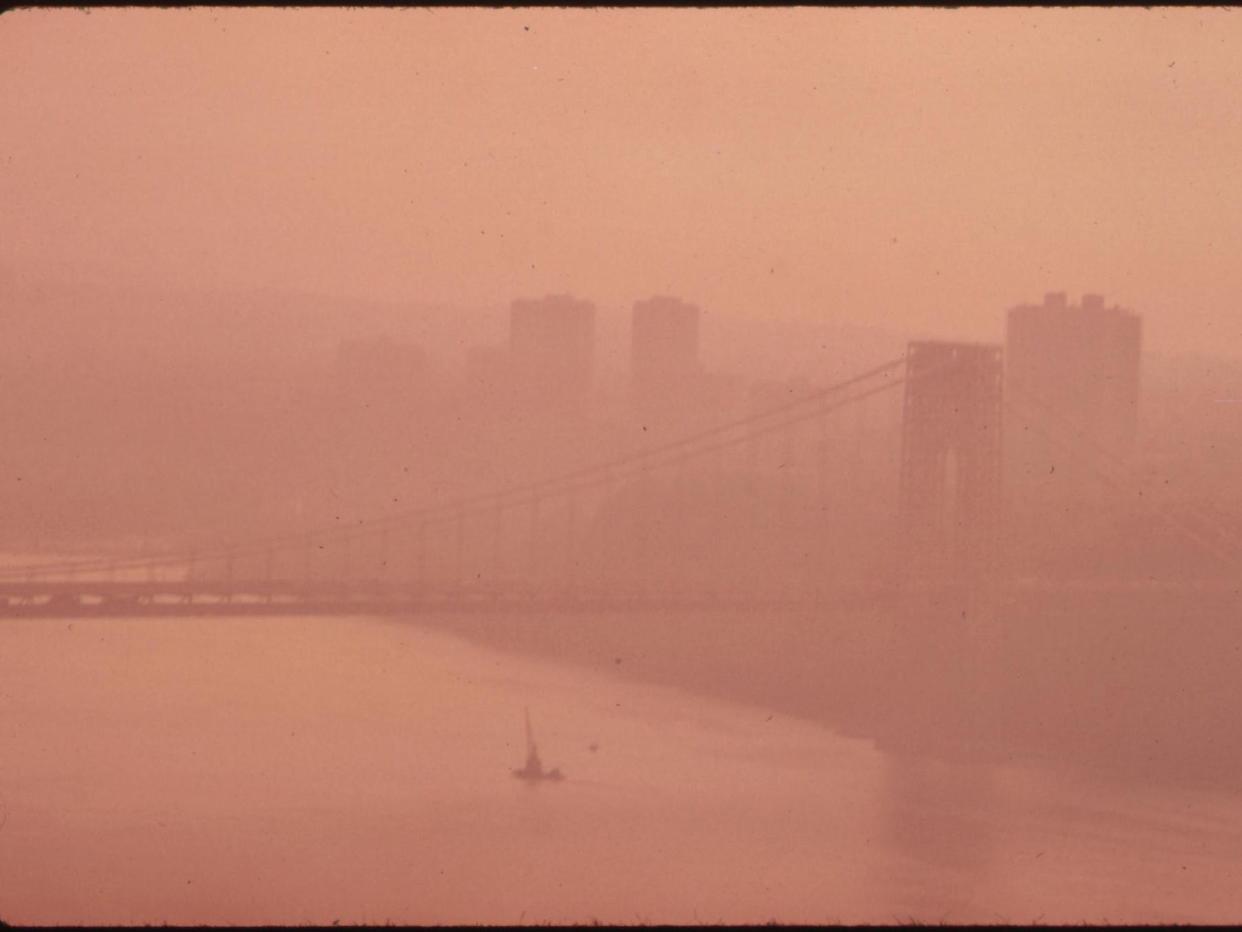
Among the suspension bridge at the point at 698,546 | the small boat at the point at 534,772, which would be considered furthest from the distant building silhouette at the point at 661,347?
the small boat at the point at 534,772

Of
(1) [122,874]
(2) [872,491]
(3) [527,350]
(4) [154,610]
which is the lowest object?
(1) [122,874]

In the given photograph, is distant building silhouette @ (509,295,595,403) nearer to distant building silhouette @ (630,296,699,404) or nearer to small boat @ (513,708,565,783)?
distant building silhouette @ (630,296,699,404)

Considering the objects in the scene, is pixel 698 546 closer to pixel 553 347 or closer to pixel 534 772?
pixel 553 347

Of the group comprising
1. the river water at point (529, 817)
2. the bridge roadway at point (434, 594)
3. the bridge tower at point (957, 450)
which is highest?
the bridge tower at point (957, 450)

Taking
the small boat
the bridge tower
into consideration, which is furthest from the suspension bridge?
the small boat

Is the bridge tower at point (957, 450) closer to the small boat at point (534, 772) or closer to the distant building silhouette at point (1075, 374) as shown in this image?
the distant building silhouette at point (1075, 374)

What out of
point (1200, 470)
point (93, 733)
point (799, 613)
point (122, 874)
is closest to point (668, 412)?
point (799, 613)

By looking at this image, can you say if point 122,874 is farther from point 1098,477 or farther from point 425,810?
point 1098,477
